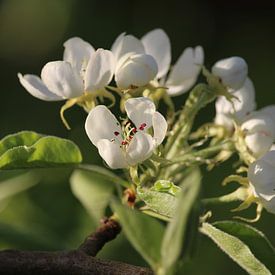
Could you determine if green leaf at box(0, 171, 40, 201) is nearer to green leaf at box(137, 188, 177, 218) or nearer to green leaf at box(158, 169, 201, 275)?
green leaf at box(137, 188, 177, 218)

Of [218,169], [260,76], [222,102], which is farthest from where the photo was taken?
[260,76]

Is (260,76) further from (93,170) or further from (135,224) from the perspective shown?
(135,224)

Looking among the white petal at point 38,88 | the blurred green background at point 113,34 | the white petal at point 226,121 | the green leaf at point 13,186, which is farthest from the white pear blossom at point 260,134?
the blurred green background at point 113,34

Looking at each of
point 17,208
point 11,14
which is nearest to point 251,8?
point 11,14

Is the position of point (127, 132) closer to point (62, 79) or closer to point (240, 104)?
point (62, 79)

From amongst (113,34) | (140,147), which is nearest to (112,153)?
(140,147)

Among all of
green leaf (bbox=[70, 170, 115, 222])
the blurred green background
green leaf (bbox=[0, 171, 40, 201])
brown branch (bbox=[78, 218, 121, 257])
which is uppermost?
brown branch (bbox=[78, 218, 121, 257])

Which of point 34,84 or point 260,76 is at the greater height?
point 34,84

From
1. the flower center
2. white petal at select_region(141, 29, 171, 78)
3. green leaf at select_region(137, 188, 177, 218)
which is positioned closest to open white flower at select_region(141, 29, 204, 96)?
white petal at select_region(141, 29, 171, 78)
